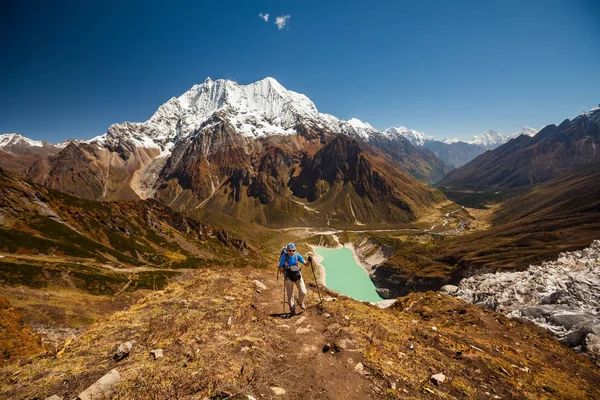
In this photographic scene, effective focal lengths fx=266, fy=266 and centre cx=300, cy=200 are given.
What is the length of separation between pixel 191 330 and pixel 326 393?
735 cm

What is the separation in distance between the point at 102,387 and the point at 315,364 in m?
7.01

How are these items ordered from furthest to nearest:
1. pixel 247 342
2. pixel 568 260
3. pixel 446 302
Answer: pixel 568 260 < pixel 446 302 < pixel 247 342

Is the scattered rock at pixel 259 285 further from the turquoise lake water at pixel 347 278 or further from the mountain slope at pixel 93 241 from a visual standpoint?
the turquoise lake water at pixel 347 278

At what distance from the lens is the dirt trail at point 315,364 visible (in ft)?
29.4

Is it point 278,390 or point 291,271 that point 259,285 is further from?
point 278,390

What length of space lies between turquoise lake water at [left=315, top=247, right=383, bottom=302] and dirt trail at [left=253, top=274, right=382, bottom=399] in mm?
99599

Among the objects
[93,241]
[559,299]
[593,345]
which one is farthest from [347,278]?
[593,345]

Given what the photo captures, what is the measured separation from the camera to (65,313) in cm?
3747

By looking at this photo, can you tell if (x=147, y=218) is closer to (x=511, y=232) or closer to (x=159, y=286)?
(x=159, y=286)

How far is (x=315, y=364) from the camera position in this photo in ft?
34.3

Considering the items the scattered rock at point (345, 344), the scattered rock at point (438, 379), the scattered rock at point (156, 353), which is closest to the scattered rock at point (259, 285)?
the scattered rock at point (345, 344)

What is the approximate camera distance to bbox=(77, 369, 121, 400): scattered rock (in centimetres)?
736

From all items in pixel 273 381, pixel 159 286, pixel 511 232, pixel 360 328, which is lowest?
pixel 511 232

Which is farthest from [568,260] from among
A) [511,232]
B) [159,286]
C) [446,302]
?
[511,232]
